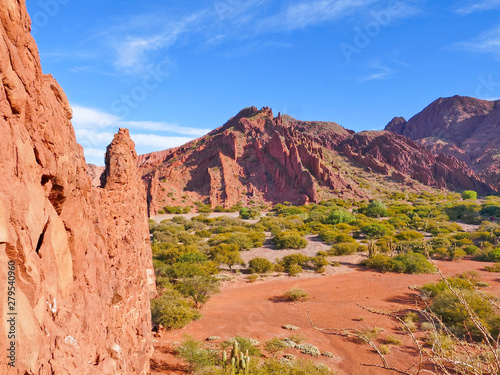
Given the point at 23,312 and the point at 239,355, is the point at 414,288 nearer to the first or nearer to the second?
the point at 239,355

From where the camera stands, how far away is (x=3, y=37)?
2.98m

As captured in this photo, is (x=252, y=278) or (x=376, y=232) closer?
(x=252, y=278)

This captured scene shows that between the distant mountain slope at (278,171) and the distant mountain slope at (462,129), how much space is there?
122 feet

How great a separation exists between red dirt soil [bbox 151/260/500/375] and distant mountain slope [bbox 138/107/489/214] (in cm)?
3609

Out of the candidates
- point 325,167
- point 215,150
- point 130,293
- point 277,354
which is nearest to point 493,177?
point 325,167

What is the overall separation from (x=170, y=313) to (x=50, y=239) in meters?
9.05

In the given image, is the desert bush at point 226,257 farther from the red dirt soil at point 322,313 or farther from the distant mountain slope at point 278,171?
the distant mountain slope at point 278,171

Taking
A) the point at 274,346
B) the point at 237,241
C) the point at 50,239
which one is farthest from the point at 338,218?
the point at 50,239

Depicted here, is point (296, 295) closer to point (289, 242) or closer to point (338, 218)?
point (289, 242)

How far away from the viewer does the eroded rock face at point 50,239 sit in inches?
104

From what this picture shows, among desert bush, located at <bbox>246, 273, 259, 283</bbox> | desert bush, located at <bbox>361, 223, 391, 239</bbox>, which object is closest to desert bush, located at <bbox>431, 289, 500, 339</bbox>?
desert bush, located at <bbox>246, 273, 259, 283</bbox>

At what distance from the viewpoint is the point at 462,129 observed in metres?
131

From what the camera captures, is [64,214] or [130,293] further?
[130,293]

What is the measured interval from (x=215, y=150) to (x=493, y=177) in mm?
73131
